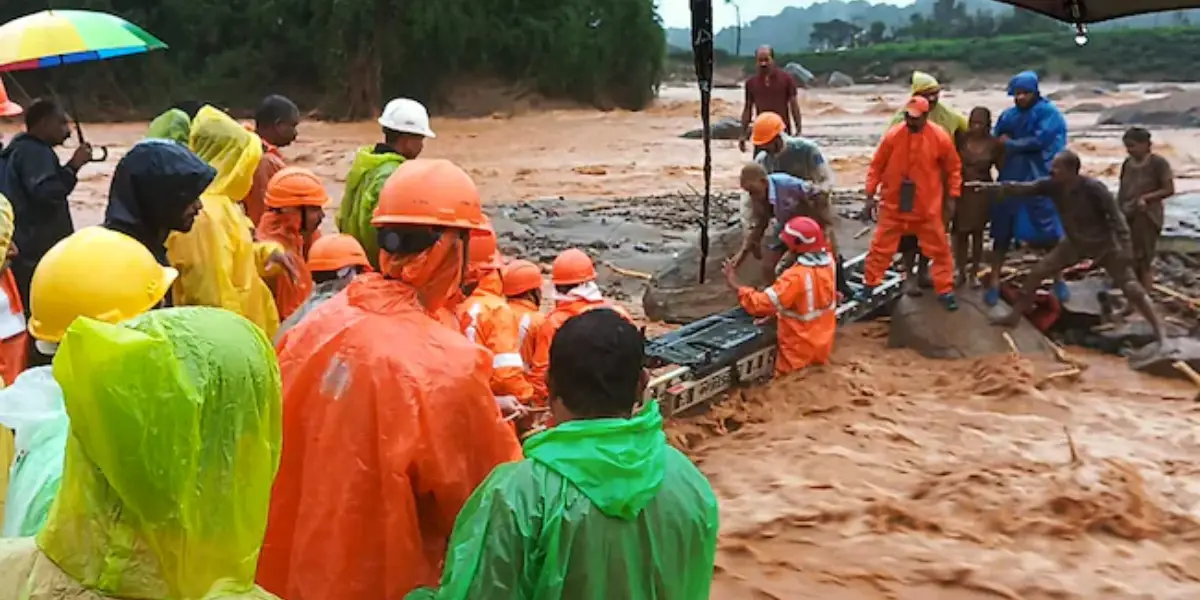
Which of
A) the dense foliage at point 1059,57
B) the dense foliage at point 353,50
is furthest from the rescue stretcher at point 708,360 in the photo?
the dense foliage at point 1059,57

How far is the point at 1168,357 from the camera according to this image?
7.65 meters

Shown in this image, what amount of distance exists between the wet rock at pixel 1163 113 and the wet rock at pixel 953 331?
17506 mm

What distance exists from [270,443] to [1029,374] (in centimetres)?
651

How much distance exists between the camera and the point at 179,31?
29.0 metres

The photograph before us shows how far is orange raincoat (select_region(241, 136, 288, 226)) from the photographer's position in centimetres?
616

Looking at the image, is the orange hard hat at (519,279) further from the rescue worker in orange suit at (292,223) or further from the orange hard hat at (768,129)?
the orange hard hat at (768,129)

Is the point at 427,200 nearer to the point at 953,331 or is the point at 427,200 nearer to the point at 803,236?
the point at 803,236

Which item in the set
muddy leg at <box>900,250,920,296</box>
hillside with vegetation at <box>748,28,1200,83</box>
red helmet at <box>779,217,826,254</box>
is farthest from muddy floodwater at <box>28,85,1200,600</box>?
hillside with vegetation at <box>748,28,1200,83</box>

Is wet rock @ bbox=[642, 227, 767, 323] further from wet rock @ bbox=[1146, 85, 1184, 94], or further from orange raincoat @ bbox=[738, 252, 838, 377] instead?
wet rock @ bbox=[1146, 85, 1184, 94]

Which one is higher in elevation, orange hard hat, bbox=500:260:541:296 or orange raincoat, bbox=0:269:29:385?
orange raincoat, bbox=0:269:29:385

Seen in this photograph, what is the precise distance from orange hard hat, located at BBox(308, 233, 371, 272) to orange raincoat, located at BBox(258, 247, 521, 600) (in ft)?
6.37

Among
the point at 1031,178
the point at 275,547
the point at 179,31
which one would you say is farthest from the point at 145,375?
the point at 179,31

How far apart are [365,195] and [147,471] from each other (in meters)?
2.76

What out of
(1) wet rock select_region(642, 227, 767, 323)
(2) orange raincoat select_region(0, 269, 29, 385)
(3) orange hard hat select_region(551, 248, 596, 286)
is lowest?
(1) wet rock select_region(642, 227, 767, 323)
